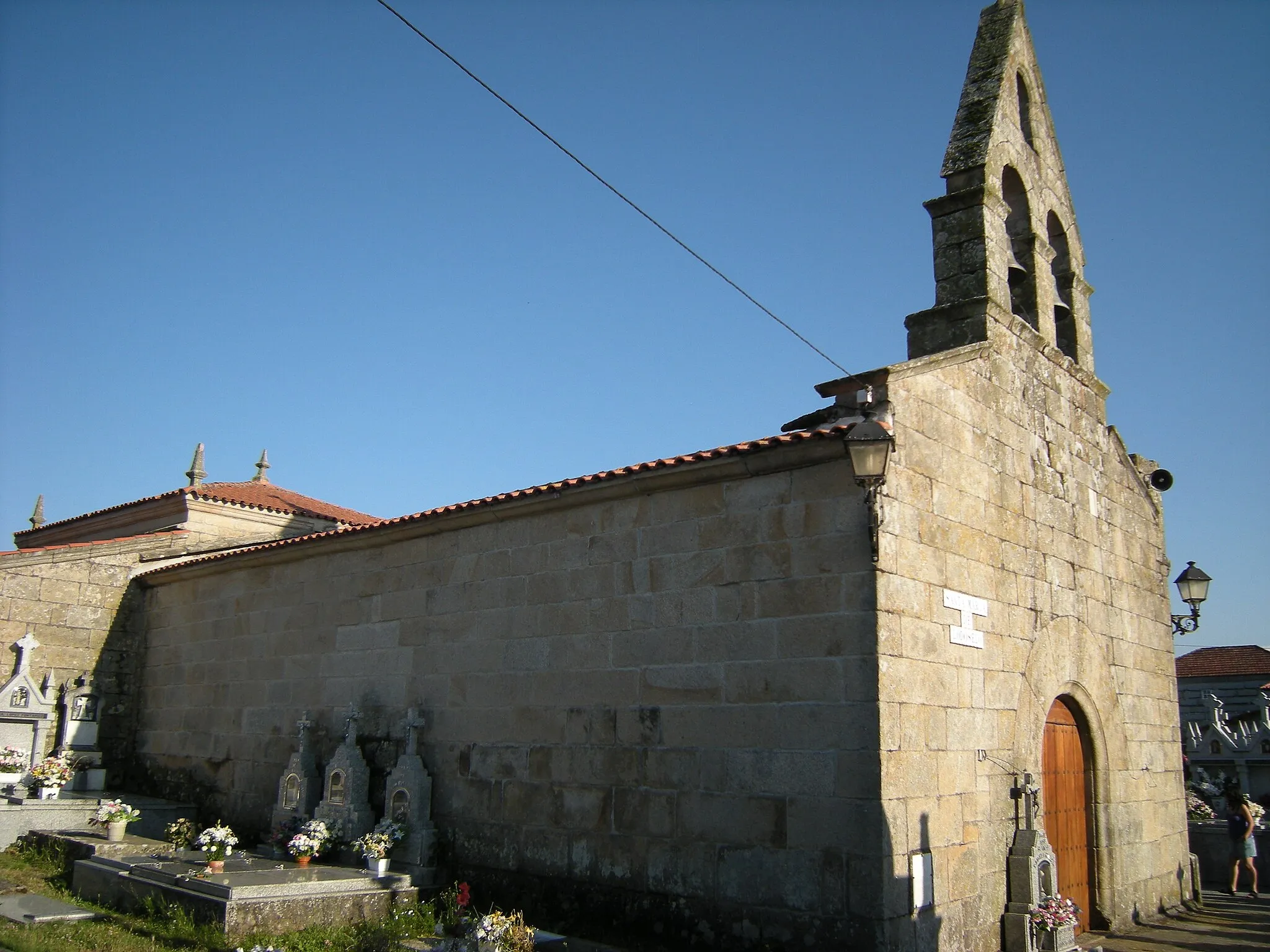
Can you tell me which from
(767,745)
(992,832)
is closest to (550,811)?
(767,745)

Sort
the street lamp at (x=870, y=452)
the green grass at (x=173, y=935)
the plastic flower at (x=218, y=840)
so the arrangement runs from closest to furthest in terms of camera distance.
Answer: the street lamp at (x=870, y=452)
the green grass at (x=173, y=935)
the plastic flower at (x=218, y=840)

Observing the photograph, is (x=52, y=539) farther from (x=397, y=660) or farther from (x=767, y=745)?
(x=767, y=745)

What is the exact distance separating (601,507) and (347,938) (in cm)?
406

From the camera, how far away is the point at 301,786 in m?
10.8

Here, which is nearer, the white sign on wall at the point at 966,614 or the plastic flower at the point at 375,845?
the white sign on wall at the point at 966,614

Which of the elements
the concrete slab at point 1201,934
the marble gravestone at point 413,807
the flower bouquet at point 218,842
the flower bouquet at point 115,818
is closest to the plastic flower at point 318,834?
the marble gravestone at point 413,807

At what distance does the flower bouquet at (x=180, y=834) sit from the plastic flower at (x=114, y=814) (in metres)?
0.43

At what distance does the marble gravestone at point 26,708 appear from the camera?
13.5 meters

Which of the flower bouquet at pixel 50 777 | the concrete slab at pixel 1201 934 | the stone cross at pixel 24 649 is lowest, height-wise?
the concrete slab at pixel 1201 934

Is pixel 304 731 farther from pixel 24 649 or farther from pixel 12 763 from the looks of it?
pixel 24 649

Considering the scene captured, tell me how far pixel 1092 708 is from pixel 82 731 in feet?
42.4

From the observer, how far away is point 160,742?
13.8 m

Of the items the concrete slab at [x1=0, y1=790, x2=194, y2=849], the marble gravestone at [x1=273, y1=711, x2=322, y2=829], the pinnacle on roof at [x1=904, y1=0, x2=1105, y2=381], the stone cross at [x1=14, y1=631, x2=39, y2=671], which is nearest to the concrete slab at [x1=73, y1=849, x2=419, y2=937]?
the marble gravestone at [x1=273, y1=711, x2=322, y2=829]

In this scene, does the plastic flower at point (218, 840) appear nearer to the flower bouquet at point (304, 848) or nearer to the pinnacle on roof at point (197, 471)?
the flower bouquet at point (304, 848)
